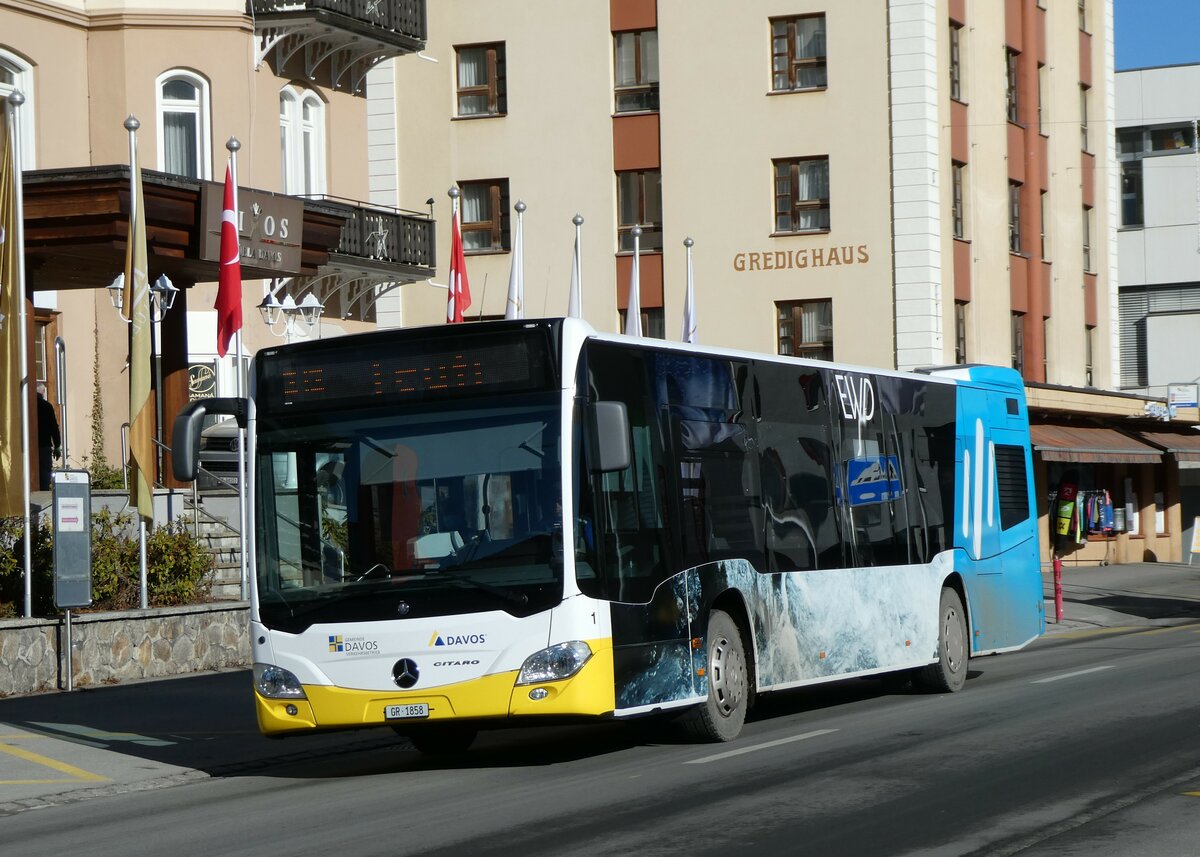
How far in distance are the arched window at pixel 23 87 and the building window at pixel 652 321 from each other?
16.8 meters

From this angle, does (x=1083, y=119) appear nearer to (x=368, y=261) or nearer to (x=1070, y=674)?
(x=368, y=261)

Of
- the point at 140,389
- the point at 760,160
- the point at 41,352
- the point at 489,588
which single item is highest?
the point at 760,160

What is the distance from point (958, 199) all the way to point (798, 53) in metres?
4.97

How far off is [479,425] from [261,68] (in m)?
22.7

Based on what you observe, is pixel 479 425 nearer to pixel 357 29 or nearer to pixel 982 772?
pixel 982 772

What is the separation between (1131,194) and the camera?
6344 centimetres

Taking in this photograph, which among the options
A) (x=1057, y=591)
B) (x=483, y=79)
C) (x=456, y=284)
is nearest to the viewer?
(x=456, y=284)

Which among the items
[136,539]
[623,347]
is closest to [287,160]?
[136,539]

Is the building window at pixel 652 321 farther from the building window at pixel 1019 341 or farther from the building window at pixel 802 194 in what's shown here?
the building window at pixel 1019 341

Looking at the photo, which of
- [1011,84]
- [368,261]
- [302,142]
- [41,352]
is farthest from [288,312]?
[1011,84]

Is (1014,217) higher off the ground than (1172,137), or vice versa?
(1172,137)

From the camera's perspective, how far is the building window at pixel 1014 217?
4597 cm

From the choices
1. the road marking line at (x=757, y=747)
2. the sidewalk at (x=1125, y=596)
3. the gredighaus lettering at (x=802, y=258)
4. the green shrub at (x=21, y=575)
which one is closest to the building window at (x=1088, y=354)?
the sidewalk at (x=1125, y=596)

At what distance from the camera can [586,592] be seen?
11.7m
